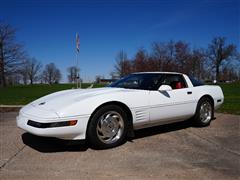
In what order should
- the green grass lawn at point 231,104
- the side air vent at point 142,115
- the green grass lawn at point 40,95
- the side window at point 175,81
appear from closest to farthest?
the side air vent at point 142,115 → the side window at point 175,81 → the green grass lawn at point 231,104 → the green grass lawn at point 40,95

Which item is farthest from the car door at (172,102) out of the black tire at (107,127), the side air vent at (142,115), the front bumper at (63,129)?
the front bumper at (63,129)

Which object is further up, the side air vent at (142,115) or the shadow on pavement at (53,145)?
the side air vent at (142,115)

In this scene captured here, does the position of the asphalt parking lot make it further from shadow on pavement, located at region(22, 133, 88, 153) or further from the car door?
the car door

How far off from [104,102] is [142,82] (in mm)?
1158

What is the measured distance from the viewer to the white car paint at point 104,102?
3410mm

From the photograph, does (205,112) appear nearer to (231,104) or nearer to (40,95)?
(231,104)

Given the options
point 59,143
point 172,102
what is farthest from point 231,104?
point 59,143

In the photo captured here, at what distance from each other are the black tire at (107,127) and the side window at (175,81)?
56.1 inches

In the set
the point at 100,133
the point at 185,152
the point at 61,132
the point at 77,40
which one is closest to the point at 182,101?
the point at 185,152

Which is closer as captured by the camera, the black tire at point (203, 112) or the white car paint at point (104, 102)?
the white car paint at point (104, 102)

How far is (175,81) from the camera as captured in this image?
196 inches

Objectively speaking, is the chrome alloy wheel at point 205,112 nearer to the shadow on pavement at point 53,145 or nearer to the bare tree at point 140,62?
the shadow on pavement at point 53,145

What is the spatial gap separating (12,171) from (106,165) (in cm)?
113

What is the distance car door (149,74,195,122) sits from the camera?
4266 mm
